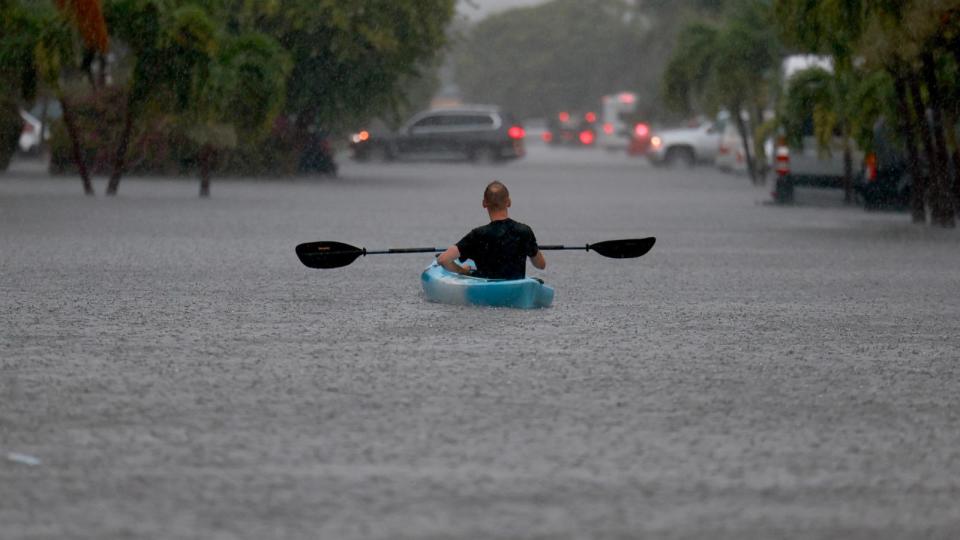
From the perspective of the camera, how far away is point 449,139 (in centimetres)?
6675

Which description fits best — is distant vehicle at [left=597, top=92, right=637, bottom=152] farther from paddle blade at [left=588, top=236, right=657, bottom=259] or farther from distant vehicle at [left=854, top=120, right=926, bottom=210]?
paddle blade at [left=588, top=236, right=657, bottom=259]

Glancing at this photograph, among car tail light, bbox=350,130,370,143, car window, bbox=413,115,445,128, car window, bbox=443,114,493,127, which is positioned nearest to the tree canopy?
car window, bbox=443,114,493,127

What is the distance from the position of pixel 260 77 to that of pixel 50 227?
36.4 ft

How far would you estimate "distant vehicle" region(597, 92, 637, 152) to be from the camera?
99375 millimetres

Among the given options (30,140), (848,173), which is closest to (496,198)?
(848,173)

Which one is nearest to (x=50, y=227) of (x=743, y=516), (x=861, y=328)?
(x=861, y=328)

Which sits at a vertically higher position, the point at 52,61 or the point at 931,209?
the point at 52,61

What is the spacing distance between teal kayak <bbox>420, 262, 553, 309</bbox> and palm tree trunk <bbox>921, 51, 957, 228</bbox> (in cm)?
1098

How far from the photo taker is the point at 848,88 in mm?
25953

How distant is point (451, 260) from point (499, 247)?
428 millimetres

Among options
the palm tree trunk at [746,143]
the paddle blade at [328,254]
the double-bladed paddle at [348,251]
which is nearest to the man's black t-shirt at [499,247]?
the double-bladed paddle at [348,251]

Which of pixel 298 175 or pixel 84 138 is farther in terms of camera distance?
pixel 298 175

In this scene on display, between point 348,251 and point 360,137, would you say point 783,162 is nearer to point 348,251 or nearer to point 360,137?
point 348,251

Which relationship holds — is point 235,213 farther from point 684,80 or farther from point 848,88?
point 684,80
